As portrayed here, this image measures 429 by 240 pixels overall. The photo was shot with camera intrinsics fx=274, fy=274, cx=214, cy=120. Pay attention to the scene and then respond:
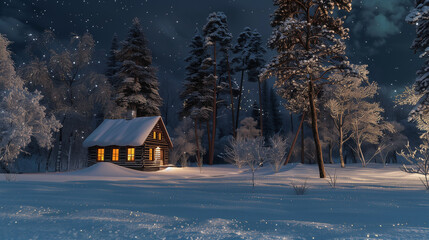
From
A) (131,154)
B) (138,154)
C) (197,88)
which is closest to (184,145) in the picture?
(197,88)

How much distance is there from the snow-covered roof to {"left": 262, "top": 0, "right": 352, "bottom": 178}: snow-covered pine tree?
1493cm

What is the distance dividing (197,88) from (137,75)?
8231 mm

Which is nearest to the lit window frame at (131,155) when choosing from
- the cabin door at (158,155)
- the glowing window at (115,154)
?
the glowing window at (115,154)

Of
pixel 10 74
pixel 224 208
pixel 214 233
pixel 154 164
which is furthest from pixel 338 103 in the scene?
pixel 10 74

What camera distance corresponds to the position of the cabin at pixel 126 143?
25977 millimetres

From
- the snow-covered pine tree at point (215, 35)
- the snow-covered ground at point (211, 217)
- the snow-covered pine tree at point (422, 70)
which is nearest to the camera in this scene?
the snow-covered ground at point (211, 217)

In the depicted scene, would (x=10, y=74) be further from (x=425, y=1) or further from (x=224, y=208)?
(x=425, y=1)

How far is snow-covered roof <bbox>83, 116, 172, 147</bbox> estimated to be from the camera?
25.8 m

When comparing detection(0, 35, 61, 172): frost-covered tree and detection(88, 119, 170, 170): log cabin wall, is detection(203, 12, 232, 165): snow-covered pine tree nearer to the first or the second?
detection(88, 119, 170, 170): log cabin wall

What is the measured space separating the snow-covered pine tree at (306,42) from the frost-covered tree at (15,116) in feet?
54.9

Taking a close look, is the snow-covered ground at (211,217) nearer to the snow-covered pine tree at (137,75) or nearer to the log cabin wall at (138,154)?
the log cabin wall at (138,154)

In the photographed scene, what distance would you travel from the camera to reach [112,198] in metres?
8.02

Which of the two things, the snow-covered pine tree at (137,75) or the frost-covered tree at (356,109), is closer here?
the frost-covered tree at (356,109)

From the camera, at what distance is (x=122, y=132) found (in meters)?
26.9
